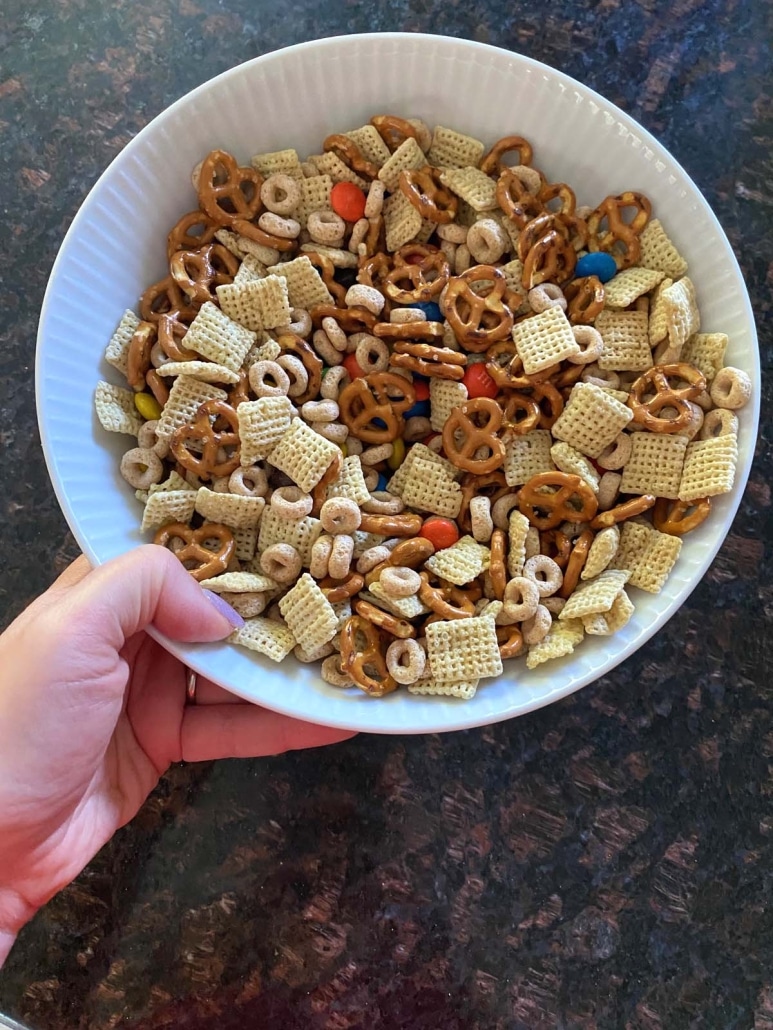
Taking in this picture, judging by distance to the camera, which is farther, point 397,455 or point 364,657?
point 397,455

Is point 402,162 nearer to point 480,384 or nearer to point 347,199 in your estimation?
point 347,199

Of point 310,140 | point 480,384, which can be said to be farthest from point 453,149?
point 480,384

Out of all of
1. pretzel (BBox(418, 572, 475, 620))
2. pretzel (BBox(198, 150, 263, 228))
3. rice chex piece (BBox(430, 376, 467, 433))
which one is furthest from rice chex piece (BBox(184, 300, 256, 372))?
pretzel (BBox(418, 572, 475, 620))

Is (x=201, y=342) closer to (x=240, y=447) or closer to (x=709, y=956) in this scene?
(x=240, y=447)

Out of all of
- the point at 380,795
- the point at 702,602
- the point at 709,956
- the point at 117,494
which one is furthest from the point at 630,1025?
the point at 117,494

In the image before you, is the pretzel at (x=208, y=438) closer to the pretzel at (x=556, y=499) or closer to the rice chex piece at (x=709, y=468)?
the pretzel at (x=556, y=499)

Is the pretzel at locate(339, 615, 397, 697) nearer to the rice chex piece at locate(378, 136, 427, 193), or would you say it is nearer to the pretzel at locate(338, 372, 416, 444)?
the pretzel at locate(338, 372, 416, 444)
